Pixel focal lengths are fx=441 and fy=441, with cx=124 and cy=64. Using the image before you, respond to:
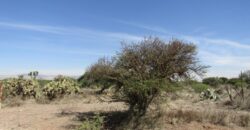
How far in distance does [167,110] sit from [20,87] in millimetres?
14414

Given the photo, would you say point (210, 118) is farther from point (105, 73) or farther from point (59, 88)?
point (59, 88)

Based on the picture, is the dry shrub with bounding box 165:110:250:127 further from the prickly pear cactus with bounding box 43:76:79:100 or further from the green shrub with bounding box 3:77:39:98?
the green shrub with bounding box 3:77:39:98

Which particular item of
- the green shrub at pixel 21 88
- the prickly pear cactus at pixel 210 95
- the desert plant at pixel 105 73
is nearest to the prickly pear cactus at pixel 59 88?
the green shrub at pixel 21 88

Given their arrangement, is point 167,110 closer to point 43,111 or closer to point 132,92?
point 132,92

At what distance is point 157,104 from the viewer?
17688 millimetres

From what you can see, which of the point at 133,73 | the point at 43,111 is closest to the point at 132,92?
the point at 133,73

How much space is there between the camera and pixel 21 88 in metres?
29.9

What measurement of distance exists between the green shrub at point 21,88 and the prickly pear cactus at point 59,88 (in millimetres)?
1277

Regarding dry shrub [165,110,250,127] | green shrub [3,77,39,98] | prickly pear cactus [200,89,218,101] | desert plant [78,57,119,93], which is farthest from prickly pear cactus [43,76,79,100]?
dry shrub [165,110,250,127]

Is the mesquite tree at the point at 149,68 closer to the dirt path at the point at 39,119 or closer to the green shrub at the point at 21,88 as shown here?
the dirt path at the point at 39,119

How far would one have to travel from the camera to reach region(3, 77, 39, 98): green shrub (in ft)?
97.1

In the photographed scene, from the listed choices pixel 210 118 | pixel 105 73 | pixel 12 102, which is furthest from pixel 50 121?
pixel 12 102

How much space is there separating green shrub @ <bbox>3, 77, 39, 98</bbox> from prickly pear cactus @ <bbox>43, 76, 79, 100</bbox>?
128 centimetres

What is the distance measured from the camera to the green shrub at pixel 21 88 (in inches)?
1166
